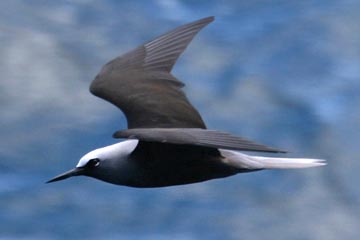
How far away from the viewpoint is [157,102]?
26.5 ft

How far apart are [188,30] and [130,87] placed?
2.31 feet

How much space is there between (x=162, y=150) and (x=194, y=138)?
0.82 metres

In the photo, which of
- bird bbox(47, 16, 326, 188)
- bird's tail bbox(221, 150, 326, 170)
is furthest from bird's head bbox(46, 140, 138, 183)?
bird's tail bbox(221, 150, 326, 170)

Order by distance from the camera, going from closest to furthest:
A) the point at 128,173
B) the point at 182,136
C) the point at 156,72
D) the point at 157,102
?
the point at 182,136 < the point at 128,173 < the point at 157,102 < the point at 156,72

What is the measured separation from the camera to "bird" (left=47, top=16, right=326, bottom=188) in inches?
267

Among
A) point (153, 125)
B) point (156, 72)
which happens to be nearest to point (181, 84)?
point (156, 72)

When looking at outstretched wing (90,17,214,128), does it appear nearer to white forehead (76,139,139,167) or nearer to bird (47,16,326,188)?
bird (47,16,326,188)

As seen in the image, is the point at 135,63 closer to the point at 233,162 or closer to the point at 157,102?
the point at 157,102

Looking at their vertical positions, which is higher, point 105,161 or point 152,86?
point 152,86

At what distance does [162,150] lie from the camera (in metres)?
7.41

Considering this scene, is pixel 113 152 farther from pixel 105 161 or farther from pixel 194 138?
pixel 194 138

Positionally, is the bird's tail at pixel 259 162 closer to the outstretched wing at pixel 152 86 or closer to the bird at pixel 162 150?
the bird at pixel 162 150

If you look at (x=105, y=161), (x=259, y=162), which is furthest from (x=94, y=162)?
(x=259, y=162)

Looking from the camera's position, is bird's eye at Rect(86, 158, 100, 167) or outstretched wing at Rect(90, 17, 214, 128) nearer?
bird's eye at Rect(86, 158, 100, 167)
